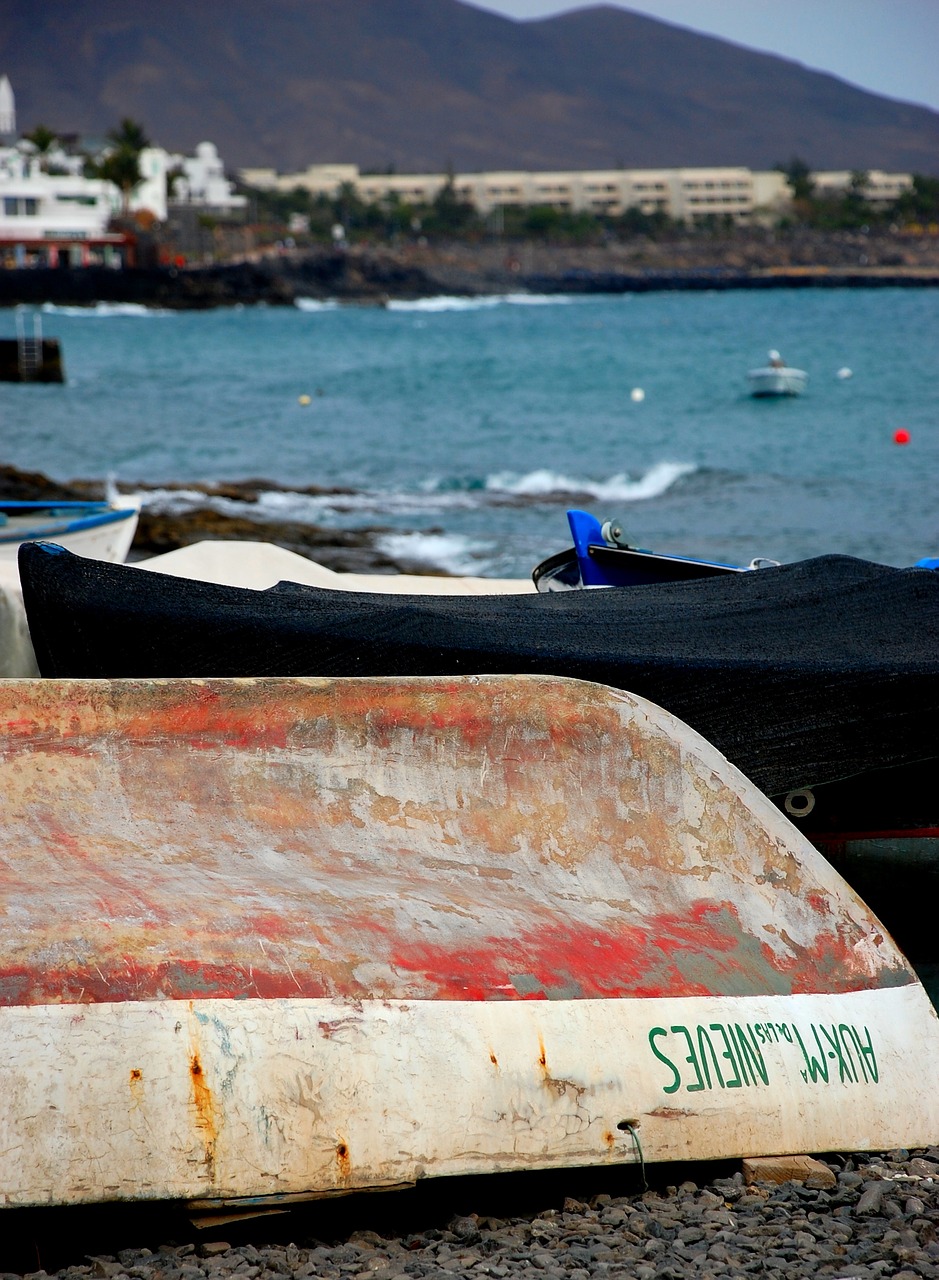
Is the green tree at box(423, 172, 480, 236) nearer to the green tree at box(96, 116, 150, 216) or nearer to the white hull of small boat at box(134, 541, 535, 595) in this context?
the green tree at box(96, 116, 150, 216)

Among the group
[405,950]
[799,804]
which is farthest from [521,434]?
[405,950]

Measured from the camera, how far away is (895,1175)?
3.46m

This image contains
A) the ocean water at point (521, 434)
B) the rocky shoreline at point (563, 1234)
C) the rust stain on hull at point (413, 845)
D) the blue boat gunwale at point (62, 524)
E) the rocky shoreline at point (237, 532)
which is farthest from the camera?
the ocean water at point (521, 434)

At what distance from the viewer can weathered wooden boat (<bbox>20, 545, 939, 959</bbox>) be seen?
496 centimetres

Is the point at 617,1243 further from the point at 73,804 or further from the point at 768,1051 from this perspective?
the point at 73,804

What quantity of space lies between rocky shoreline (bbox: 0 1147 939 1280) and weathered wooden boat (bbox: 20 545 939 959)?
6.09ft

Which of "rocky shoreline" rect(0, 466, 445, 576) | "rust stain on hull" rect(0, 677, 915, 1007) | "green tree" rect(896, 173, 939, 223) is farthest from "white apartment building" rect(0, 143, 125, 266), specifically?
"rust stain on hull" rect(0, 677, 915, 1007)

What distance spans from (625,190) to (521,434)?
171 m

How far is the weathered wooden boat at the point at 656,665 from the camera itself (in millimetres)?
4957

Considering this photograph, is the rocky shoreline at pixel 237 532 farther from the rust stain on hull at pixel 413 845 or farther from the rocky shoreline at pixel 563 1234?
the rocky shoreline at pixel 563 1234

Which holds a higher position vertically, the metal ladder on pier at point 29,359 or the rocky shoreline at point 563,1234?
the metal ladder on pier at point 29,359

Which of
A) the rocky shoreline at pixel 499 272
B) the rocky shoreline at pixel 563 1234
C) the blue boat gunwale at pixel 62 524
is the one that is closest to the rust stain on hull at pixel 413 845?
the rocky shoreline at pixel 563 1234

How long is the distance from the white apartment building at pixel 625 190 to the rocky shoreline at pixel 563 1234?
18600 centimetres

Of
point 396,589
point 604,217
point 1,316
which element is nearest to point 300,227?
point 604,217
